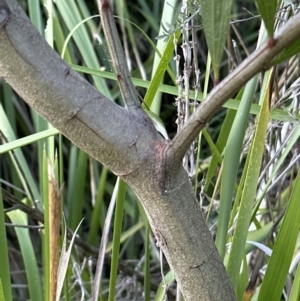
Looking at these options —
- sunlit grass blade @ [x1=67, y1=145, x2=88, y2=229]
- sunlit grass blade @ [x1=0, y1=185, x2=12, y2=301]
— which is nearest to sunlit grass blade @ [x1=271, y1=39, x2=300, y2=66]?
sunlit grass blade @ [x1=0, y1=185, x2=12, y2=301]

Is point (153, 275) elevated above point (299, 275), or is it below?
below

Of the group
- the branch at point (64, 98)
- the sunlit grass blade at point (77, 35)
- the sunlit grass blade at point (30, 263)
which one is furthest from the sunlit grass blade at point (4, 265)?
the sunlit grass blade at point (77, 35)

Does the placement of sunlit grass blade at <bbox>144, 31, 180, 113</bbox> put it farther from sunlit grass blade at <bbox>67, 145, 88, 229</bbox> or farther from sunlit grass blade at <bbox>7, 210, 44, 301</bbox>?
sunlit grass blade at <bbox>67, 145, 88, 229</bbox>

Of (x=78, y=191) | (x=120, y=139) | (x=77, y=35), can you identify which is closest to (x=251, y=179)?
(x=120, y=139)

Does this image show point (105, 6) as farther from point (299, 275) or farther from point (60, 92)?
point (299, 275)

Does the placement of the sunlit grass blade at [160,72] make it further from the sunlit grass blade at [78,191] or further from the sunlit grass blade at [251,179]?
the sunlit grass blade at [78,191]

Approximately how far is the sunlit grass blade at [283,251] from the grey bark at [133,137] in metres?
0.08

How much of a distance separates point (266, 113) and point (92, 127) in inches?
5.3

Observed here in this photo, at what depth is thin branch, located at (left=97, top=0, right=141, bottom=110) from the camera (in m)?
0.21

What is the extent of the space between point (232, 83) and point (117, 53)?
0.06 metres

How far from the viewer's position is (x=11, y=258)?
2.93 feet

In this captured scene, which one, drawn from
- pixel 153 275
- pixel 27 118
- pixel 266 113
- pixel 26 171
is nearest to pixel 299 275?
pixel 266 113

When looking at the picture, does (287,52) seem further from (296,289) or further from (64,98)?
(296,289)

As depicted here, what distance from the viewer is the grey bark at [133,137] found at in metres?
0.18
